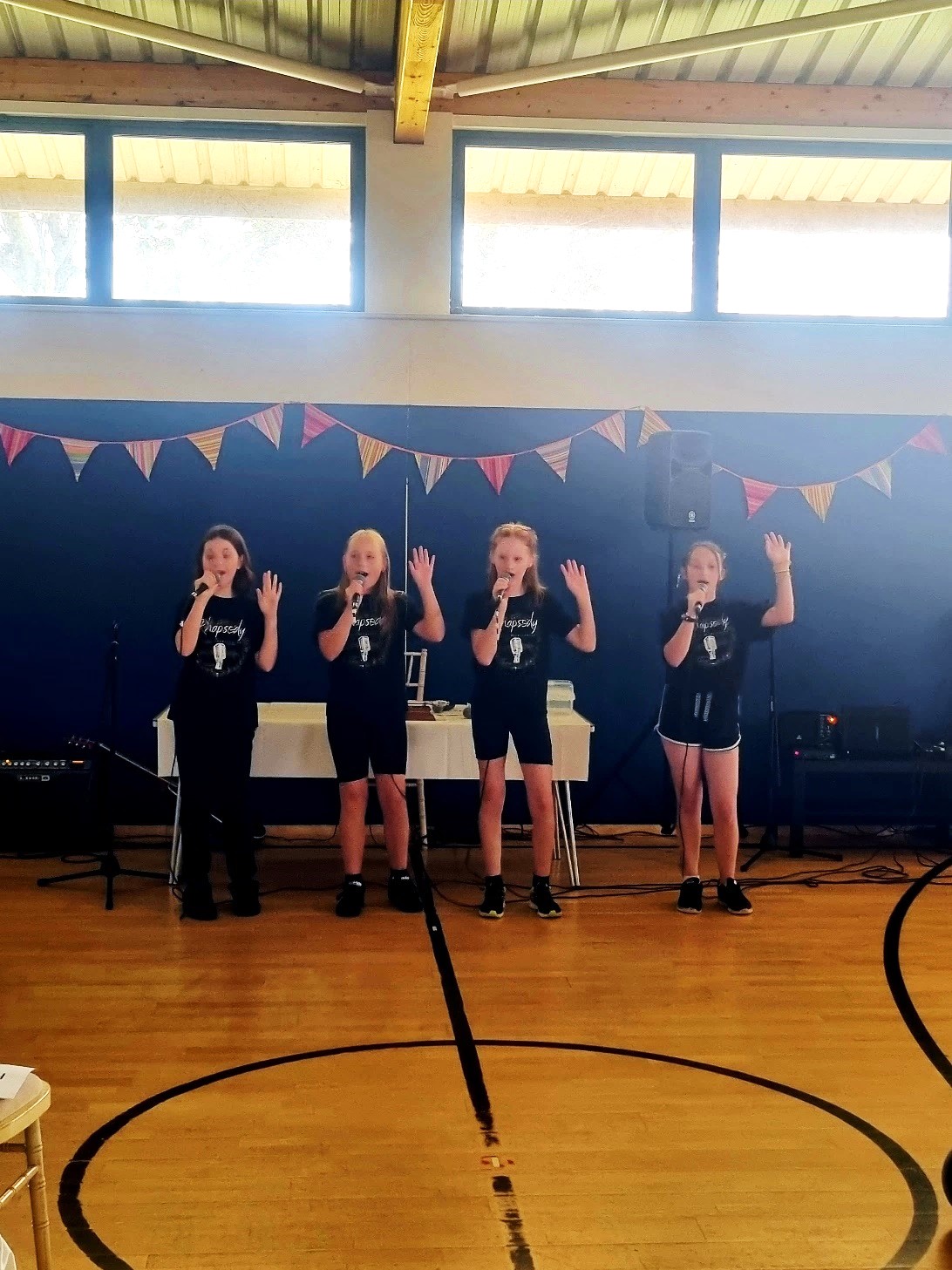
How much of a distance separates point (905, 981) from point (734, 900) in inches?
37.0

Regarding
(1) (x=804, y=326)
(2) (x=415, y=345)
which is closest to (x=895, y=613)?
(1) (x=804, y=326)

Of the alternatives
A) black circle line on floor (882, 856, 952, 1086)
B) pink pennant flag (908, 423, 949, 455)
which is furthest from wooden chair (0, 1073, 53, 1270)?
pink pennant flag (908, 423, 949, 455)

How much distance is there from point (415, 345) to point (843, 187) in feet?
8.09

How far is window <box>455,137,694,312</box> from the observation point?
6.36 meters

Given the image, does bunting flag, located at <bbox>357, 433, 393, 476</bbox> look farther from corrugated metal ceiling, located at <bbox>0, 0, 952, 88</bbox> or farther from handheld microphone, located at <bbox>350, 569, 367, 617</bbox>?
corrugated metal ceiling, located at <bbox>0, 0, 952, 88</bbox>

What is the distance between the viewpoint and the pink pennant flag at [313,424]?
6215 mm

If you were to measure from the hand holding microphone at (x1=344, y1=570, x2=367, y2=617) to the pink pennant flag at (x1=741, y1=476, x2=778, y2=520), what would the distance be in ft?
8.32

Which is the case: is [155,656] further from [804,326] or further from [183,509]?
[804,326]

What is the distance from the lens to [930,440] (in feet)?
21.2

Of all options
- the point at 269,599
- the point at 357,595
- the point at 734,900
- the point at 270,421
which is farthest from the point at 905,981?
the point at 270,421

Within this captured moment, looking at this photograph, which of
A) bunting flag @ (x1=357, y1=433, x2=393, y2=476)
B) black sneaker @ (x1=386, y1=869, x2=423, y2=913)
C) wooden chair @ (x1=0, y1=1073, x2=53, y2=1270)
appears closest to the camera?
wooden chair @ (x1=0, y1=1073, x2=53, y2=1270)

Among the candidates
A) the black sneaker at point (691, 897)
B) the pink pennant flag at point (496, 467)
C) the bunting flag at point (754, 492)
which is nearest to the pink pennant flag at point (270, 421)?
the pink pennant flag at point (496, 467)

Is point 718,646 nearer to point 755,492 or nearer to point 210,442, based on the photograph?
point 755,492

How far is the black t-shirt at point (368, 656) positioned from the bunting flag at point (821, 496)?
266 centimetres
